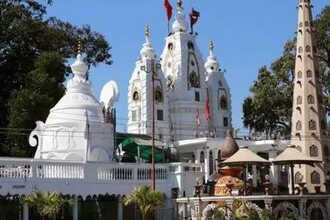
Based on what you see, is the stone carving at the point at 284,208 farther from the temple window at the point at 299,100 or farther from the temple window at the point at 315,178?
the temple window at the point at 299,100

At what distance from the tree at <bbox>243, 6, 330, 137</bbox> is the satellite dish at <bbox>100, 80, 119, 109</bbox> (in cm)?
1622

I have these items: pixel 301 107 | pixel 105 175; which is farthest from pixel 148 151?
pixel 301 107

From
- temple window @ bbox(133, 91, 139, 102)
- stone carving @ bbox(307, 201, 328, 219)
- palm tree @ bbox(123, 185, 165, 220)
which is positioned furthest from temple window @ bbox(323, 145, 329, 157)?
temple window @ bbox(133, 91, 139, 102)

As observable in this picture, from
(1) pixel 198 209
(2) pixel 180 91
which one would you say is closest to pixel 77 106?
(1) pixel 198 209

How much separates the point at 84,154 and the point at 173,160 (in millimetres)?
9830

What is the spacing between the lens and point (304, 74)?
38.0 metres

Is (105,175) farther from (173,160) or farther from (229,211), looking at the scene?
(173,160)

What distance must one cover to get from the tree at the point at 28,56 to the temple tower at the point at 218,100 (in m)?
9.45

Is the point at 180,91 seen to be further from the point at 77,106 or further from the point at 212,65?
the point at 77,106

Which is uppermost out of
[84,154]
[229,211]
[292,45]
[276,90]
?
[292,45]

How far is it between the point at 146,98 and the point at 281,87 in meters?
10.6

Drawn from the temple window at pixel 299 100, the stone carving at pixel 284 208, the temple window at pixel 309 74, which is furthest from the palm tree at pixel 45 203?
the temple window at pixel 309 74

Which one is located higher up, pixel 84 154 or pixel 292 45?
pixel 292 45

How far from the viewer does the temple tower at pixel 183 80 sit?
53875 millimetres
